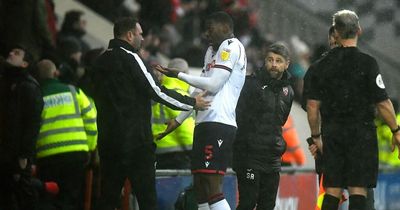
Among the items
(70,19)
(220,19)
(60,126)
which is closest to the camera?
(220,19)

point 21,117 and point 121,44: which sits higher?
point 121,44

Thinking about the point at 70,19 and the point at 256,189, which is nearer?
the point at 256,189

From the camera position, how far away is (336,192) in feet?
32.9

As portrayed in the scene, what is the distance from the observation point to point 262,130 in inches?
444

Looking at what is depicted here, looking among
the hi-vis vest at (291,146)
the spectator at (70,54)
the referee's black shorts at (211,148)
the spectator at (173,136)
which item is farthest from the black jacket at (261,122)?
the hi-vis vest at (291,146)

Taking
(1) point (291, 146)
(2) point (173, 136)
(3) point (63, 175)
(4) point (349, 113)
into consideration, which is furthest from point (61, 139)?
(1) point (291, 146)

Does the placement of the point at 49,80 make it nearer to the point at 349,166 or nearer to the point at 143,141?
the point at 143,141

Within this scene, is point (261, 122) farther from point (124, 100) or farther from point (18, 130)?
point (18, 130)

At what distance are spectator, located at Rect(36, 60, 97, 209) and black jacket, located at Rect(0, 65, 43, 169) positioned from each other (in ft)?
1.38

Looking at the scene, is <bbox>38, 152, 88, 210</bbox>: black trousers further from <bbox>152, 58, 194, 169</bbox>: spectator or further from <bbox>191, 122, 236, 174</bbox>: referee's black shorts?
<bbox>191, 122, 236, 174</bbox>: referee's black shorts

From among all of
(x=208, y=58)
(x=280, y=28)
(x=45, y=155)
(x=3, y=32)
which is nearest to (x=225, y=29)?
(x=208, y=58)

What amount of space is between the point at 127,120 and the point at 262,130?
5.00 feet

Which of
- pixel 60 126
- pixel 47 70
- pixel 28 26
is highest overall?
pixel 28 26

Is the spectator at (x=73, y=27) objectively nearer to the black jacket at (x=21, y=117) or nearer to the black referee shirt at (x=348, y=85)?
the black jacket at (x=21, y=117)
